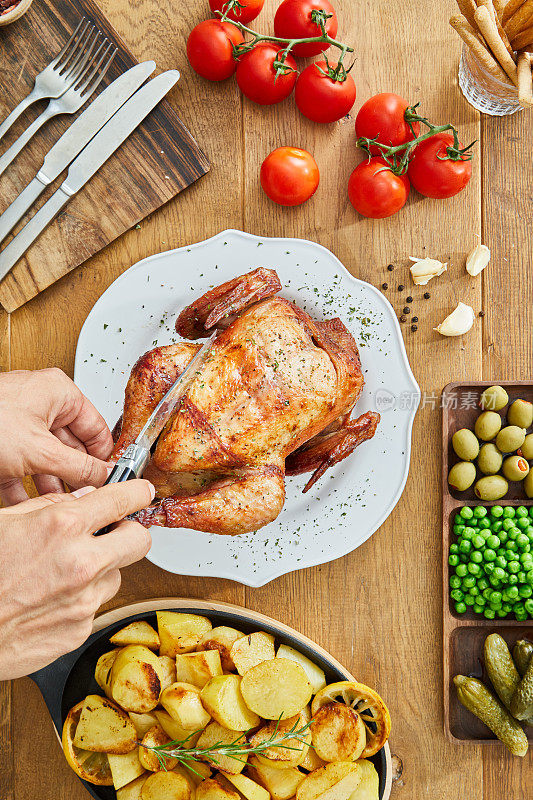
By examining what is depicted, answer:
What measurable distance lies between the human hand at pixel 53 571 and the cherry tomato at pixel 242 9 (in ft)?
5.48

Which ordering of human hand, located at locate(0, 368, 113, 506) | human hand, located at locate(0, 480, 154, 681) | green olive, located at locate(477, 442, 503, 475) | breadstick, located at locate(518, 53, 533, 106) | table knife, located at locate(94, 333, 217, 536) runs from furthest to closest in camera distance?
green olive, located at locate(477, 442, 503, 475), breadstick, located at locate(518, 53, 533, 106), table knife, located at locate(94, 333, 217, 536), human hand, located at locate(0, 368, 113, 506), human hand, located at locate(0, 480, 154, 681)

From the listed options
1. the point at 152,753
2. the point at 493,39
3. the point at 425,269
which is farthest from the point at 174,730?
the point at 493,39

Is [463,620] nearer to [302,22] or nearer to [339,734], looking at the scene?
[339,734]

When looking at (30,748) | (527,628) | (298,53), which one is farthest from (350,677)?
(298,53)

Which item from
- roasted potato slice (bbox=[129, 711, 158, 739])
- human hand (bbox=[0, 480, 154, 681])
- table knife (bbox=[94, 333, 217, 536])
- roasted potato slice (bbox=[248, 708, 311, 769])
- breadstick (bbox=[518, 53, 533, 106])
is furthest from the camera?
roasted potato slice (bbox=[129, 711, 158, 739])

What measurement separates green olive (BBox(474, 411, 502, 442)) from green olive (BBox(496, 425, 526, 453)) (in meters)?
0.02


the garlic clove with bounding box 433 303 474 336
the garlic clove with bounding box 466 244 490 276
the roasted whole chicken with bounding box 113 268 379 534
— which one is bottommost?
the garlic clove with bounding box 433 303 474 336

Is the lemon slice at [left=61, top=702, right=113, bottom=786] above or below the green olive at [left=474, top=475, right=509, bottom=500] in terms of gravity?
above

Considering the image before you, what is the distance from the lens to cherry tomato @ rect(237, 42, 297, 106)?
2008 millimetres

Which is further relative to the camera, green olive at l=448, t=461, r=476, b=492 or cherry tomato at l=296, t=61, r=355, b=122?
green olive at l=448, t=461, r=476, b=492

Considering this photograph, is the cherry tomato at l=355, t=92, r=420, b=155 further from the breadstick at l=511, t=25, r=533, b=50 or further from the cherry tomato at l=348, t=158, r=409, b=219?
the breadstick at l=511, t=25, r=533, b=50

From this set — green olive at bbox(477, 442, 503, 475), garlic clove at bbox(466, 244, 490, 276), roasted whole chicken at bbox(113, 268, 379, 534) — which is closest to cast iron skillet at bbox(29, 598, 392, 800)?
roasted whole chicken at bbox(113, 268, 379, 534)

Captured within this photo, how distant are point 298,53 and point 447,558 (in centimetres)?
185

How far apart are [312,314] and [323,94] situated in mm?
726
